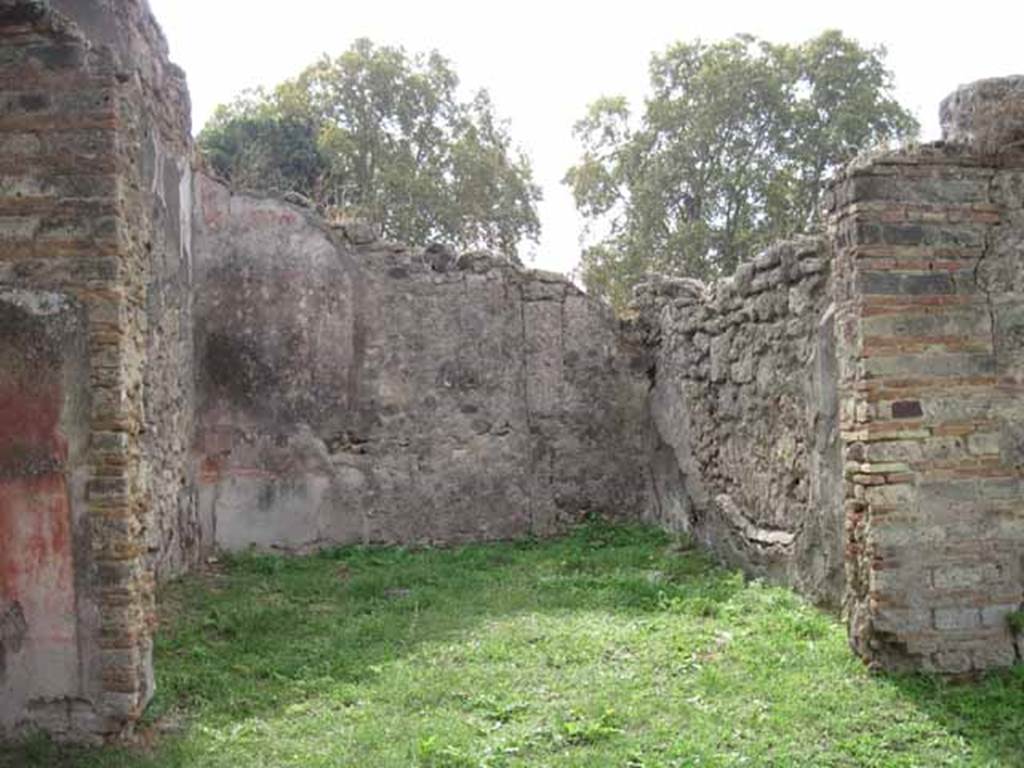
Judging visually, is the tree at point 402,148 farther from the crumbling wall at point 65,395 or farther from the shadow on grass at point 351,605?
the crumbling wall at point 65,395

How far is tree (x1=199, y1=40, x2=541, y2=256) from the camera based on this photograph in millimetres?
22453

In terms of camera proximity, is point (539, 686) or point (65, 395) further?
point (539, 686)

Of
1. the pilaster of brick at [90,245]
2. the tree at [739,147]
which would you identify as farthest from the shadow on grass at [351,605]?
the tree at [739,147]

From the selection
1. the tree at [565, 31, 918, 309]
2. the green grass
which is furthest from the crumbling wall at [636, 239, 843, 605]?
the tree at [565, 31, 918, 309]

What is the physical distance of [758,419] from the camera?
23.0ft

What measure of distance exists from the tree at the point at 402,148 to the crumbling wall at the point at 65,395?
17521 mm

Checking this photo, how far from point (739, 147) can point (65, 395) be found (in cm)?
2061

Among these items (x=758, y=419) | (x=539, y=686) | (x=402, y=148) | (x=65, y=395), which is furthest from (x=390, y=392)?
(x=402, y=148)

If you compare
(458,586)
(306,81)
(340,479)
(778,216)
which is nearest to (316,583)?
(458,586)

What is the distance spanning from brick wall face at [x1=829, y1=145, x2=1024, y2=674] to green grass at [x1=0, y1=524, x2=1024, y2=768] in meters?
0.30

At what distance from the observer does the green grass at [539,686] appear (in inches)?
155

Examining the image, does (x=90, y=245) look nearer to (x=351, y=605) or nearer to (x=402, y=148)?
(x=351, y=605)

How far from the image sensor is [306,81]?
2394 centimetres

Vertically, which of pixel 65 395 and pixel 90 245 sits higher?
pixel 90 245
